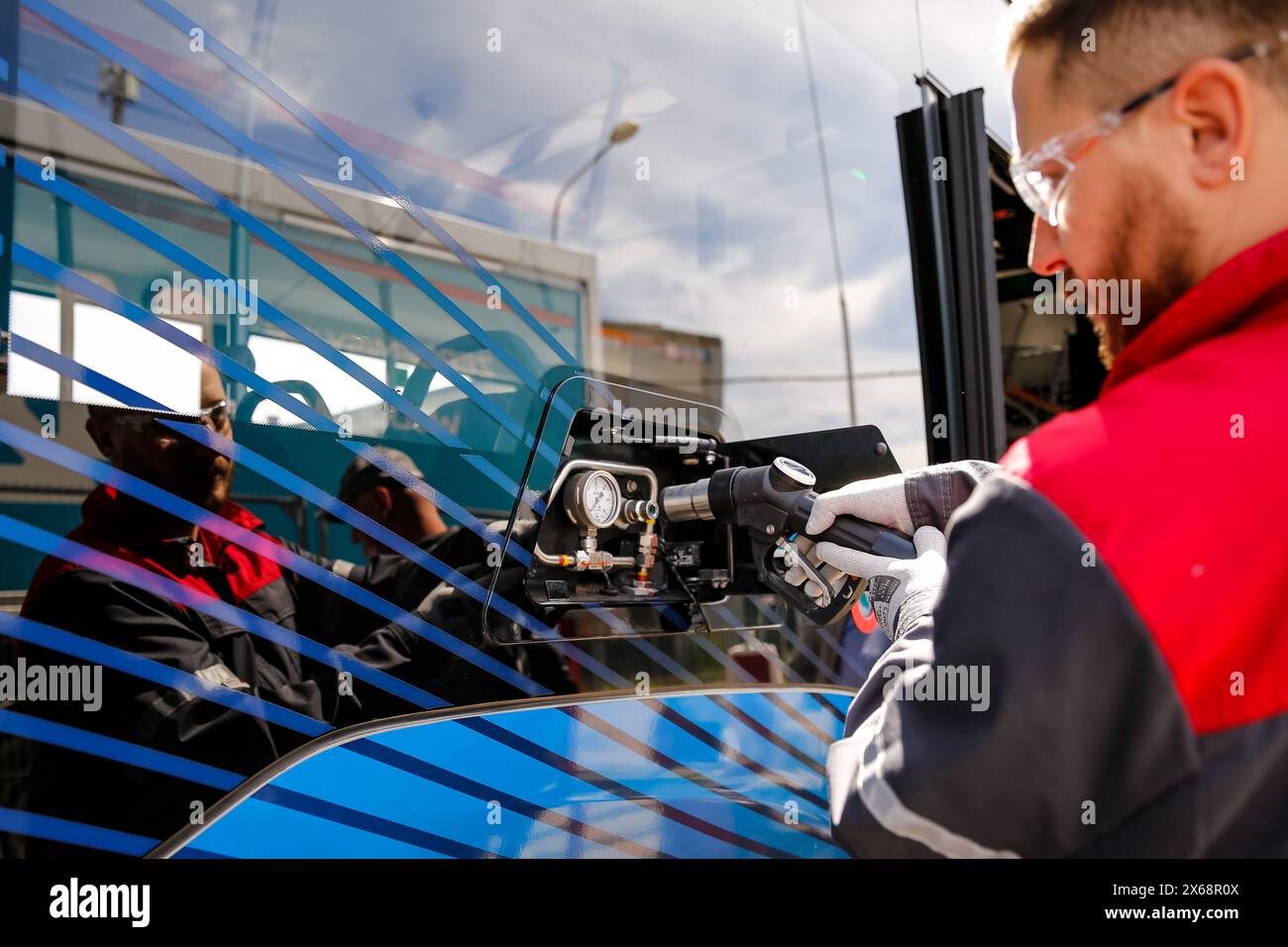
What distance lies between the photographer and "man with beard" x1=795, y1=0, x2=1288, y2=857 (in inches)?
32.5

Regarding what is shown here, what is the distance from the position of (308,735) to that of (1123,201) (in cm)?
121

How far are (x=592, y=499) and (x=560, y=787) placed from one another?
0.49 m

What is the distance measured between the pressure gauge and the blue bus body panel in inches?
12.5

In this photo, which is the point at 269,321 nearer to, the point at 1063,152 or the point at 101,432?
the point at 101,432

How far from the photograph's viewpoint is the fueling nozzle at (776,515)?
1.76 metres

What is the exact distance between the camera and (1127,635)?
2.69ft

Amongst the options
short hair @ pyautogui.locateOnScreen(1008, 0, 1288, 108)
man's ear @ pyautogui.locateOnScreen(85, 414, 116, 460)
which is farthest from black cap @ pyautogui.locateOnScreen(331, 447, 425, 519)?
short hair @ pyautogui.locateOnScreen(1008, 0, 1288, 108)

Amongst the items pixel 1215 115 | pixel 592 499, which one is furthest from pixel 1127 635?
pixel 592 499

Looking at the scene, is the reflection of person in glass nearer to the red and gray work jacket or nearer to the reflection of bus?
the reflection of bus

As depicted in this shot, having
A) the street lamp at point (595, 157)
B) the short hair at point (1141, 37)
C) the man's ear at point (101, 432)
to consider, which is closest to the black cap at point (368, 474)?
the man's ear at point (101, 432)

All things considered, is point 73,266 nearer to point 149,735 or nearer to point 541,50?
point 149,735

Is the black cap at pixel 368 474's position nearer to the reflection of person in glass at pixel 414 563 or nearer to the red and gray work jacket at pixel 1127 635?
the reflection of person in glass at pixel 414 563

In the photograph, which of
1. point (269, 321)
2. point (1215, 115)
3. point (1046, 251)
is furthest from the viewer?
point (269, 321)
